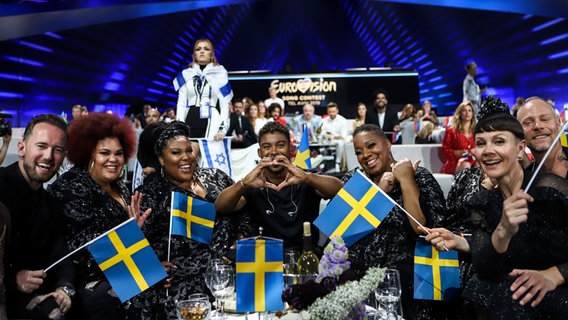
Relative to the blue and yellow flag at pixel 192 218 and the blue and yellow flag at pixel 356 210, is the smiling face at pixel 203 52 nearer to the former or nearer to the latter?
the blue and yellow flag at pixel 192 218

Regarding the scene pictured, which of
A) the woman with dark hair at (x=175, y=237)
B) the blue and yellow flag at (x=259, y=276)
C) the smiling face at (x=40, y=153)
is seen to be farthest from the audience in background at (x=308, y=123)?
the blue and yellow flag at (x=259, y=276)

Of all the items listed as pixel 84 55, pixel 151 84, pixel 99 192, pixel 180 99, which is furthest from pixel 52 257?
pixel 151 84

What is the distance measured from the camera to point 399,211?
2.94 meters

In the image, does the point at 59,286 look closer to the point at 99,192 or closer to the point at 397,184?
the point at 99,192

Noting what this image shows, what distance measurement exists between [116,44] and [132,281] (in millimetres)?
15596

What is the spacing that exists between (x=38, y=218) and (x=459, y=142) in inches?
188

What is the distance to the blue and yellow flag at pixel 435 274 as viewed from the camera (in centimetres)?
252

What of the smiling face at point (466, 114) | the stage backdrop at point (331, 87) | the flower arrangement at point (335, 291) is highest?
the stage backdrop at point (331, 87)

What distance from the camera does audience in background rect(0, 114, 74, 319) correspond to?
242 centimetres

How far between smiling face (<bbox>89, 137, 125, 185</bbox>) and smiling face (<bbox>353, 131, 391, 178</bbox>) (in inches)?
50.9

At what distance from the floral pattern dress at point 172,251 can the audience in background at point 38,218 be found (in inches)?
16.3

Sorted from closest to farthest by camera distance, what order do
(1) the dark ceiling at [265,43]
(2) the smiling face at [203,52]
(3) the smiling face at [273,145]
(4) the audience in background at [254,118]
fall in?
1. (3) the smiling face at [273,145]
2. (2) the smiling face at [203,52]
3. (4) the audience in background at [254,118]
4. (1) the dark ceiling at [265,43]

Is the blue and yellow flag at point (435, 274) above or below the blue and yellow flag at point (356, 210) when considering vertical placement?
below

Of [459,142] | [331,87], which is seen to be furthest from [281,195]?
[331,87]
